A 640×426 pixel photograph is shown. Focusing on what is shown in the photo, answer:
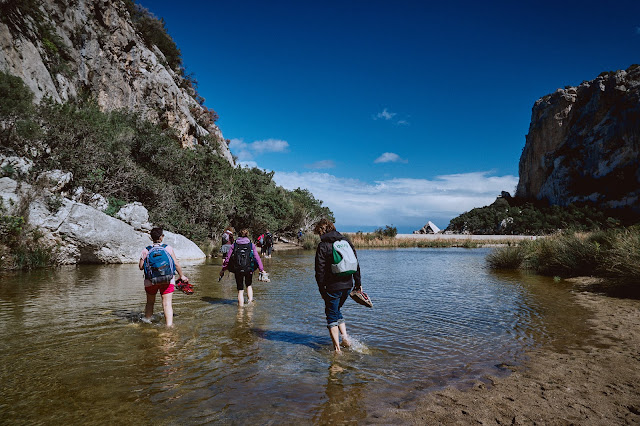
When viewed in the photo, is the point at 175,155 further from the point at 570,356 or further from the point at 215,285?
the point at 570,356

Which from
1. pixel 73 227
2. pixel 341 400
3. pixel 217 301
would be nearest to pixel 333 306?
pixel 341 400

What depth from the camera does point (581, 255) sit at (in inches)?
619

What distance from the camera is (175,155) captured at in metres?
29.2

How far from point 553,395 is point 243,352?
172 inches

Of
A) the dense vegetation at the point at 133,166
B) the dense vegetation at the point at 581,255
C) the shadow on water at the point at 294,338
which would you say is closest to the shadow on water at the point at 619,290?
the dense vegetation at the point at 581,255

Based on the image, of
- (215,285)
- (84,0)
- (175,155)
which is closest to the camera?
(215,285)

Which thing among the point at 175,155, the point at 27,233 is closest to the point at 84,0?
the point at 175,155

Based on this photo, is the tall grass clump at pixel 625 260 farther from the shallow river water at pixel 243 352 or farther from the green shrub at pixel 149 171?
the green shrub at pixel 149 171

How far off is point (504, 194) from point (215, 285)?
4035 inches

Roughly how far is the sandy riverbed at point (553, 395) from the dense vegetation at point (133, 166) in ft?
66.0

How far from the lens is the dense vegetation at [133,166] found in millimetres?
18589

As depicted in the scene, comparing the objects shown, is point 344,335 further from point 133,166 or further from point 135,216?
point 133,166

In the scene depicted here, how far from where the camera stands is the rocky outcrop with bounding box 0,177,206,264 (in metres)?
16.1

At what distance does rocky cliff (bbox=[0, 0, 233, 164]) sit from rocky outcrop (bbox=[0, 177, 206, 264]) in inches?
337
